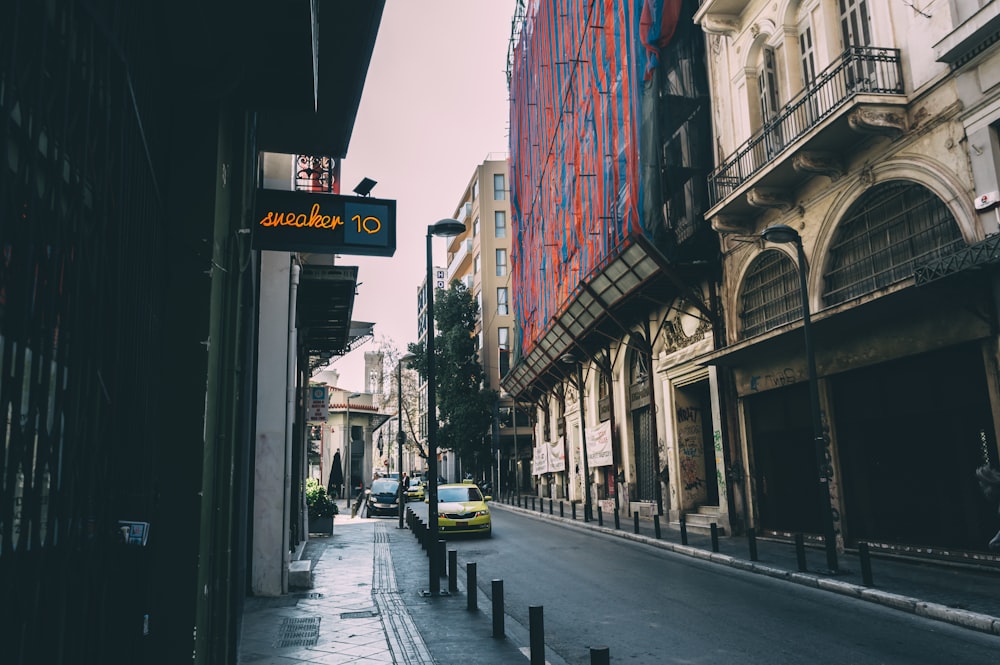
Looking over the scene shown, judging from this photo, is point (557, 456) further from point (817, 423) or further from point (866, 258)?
point (817, 423)

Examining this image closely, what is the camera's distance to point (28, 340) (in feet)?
6.75

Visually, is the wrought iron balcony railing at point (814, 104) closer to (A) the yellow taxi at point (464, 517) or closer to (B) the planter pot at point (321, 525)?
(A) the yellow taxi at point (464, 517)

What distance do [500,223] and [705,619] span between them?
199ft

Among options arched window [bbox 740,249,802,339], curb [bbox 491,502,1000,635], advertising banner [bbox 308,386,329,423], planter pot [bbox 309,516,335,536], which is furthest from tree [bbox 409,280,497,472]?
curb [bbox 491,502,1000,635]

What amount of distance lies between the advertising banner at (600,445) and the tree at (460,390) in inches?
948

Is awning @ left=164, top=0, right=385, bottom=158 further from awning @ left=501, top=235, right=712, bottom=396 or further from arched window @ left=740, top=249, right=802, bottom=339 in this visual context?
awning @ left=501, top=235, right=712, bottom=396

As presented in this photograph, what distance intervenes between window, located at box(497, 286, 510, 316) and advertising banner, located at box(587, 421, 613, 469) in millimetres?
33611

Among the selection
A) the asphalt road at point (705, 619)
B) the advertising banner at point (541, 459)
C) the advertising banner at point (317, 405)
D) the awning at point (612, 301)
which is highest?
the awning at point (612, 301)

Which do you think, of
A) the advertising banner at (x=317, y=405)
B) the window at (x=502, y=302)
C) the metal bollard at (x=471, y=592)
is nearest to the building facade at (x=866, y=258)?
the metal bollard at (x=471, y=592)

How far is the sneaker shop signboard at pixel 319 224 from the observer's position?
253 inches

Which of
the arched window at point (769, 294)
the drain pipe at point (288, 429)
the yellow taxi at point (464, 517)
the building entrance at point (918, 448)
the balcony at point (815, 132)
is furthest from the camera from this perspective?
the yellow taxi at point (464, 517)

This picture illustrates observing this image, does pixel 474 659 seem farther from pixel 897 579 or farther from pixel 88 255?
pixel 897 579

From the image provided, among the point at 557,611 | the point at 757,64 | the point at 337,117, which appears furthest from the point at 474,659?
the point at 757,64

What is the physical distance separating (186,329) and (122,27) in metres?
2.24
